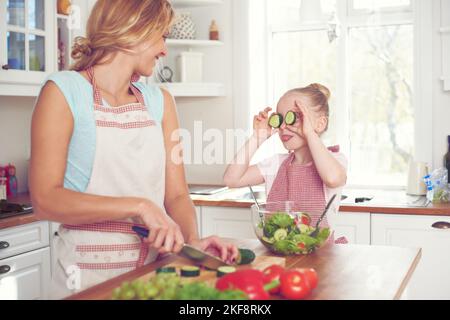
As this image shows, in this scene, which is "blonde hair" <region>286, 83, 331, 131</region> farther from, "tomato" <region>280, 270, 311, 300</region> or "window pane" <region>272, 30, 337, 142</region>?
"window pane" <region>272, 30, 337, 142</region>

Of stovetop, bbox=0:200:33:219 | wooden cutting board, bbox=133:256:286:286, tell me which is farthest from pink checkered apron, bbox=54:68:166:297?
stovetop, bbox=0:200:33:219

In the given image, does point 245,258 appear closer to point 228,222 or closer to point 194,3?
point 228,222

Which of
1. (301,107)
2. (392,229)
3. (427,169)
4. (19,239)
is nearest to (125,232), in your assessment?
(301,107)

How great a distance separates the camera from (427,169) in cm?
333

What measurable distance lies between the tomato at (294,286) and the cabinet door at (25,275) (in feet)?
4.96

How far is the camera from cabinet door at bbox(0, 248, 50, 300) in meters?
2.61

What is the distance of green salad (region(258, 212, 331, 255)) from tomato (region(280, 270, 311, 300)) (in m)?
0.37

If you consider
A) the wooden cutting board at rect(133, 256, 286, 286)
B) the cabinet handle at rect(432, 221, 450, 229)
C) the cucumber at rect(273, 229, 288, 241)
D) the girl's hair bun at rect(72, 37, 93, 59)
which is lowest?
the cabinet handle at rect(432, 221, 450, 229)

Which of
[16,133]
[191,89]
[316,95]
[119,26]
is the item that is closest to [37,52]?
[16,133]

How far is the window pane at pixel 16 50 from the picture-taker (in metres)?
2.84

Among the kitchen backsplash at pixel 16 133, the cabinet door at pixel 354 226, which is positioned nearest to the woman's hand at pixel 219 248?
the cabinet door at pixel 354 226

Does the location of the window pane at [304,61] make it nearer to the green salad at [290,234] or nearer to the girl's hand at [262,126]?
the girl's hand at [262,126]

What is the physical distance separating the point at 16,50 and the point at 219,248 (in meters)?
1.73

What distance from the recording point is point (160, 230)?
138 centimetres
